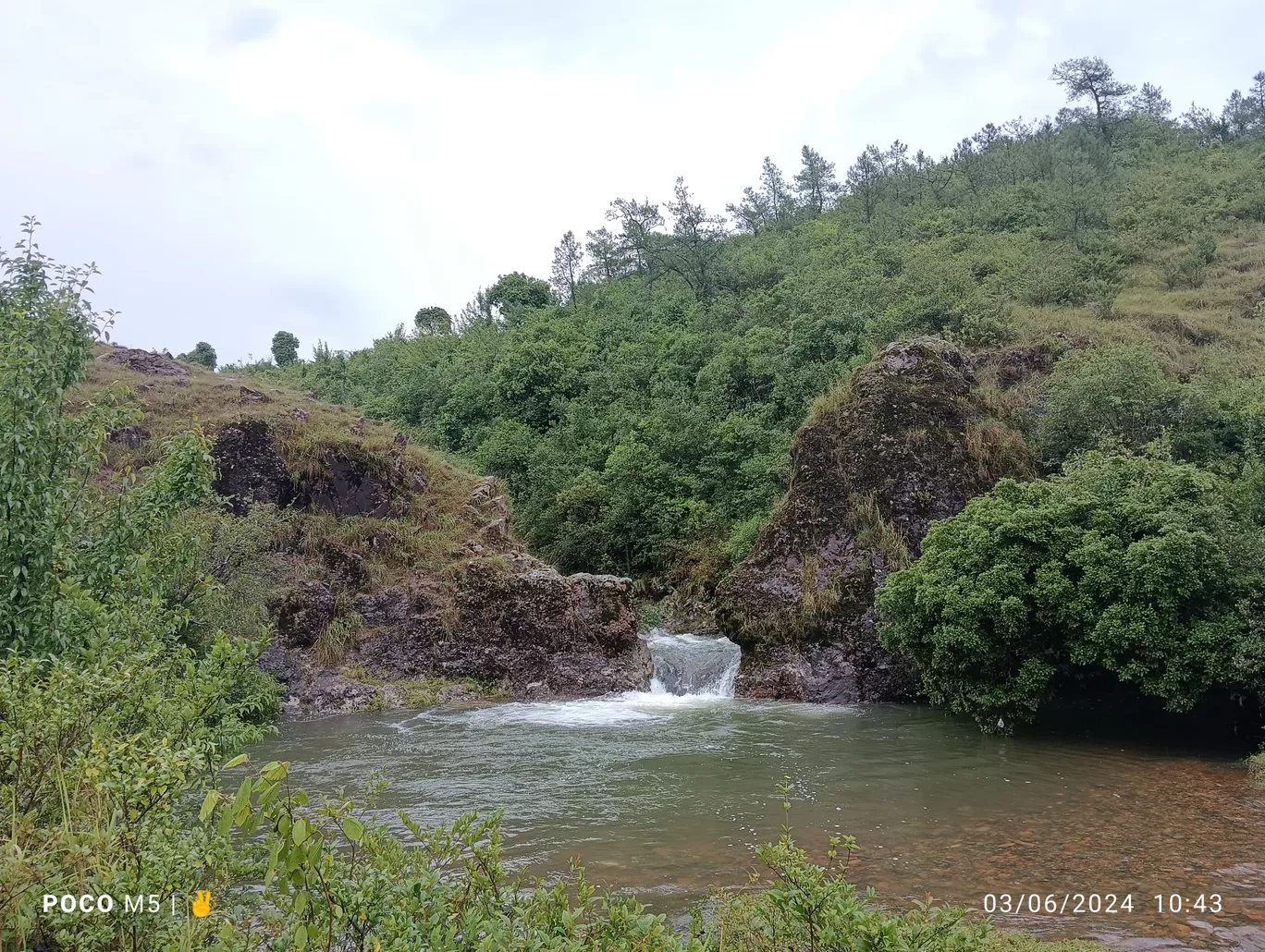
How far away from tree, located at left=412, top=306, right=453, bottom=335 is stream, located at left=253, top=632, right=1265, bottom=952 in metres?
43.3

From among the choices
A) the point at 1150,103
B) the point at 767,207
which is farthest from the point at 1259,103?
the point at 767,207

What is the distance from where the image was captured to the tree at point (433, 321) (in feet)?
189

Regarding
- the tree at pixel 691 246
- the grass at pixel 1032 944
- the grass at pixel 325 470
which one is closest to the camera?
the grass at pixel 1032 944

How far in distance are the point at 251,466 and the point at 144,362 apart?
1206 centimetres

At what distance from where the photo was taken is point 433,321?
59.6 meters

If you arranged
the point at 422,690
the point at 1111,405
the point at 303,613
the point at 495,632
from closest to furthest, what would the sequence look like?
the point at 1111,405 < the point at 422,690 < the point at 303,613 < the point at 495,632

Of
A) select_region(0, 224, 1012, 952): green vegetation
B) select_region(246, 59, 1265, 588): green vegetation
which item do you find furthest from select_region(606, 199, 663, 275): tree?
select_region(0, 224, 1012, 952): green vegetation

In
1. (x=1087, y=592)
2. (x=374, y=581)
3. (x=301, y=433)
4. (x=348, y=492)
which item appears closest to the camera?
(x=1087, y=592)

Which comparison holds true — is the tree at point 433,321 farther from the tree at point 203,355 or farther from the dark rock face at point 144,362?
the dark rock face at point 144,362

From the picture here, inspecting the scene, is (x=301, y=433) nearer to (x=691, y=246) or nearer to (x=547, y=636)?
(x=547, y=636)

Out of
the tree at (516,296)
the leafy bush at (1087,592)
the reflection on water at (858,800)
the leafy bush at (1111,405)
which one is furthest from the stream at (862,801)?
the tree at (516,296)

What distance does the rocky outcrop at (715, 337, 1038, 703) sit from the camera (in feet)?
63.1

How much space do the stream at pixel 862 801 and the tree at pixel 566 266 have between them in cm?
4434
